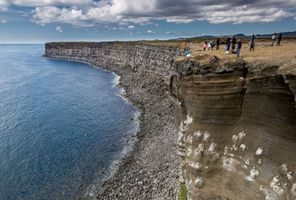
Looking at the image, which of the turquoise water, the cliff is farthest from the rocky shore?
the cliff

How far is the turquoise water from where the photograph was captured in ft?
133

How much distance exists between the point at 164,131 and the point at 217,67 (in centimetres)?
3795

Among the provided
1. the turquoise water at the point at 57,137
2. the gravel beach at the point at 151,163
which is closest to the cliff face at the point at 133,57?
the gravel beach at the point at 151,163

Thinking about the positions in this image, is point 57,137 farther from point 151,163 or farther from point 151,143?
point 151,163

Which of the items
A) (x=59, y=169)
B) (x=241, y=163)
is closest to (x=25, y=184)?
(x=59, y=169)

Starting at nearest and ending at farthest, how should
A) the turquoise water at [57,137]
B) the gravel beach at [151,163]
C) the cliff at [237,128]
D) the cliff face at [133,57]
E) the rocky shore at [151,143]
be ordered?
the cliff at [237,128] < the gravel beach at [151,163] < the rocky shore at [151,143] < the turquoise water at [57,137] < the cliff face at [133,57]

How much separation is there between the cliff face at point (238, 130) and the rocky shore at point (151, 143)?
45.3 ft

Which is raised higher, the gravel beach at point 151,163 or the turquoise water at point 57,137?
the gravel beach at point 151,163

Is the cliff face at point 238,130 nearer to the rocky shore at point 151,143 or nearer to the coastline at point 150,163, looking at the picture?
the coastline at point 150,163

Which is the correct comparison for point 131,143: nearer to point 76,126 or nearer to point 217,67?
point 76,126

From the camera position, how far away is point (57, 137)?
57.5 m

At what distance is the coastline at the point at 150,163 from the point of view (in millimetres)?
36688

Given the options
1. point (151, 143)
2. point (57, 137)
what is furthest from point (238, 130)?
point (57, 137)

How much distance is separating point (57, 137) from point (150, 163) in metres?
22.8
